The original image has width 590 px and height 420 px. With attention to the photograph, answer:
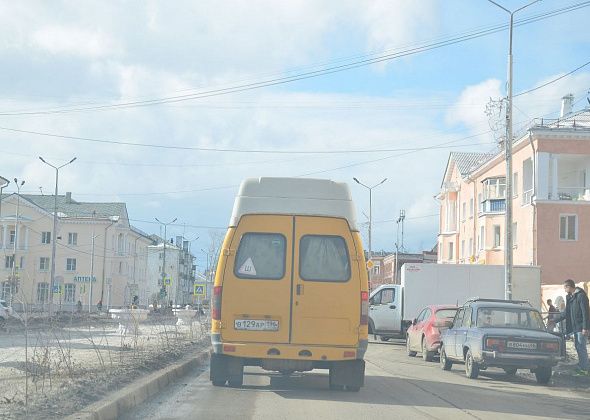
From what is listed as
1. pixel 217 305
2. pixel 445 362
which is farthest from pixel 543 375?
pixel 217 305

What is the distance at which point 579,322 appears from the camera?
15.9 meters

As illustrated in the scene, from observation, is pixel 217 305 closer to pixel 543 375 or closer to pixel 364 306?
pixel 364 306

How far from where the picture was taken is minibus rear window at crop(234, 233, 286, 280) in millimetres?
11414

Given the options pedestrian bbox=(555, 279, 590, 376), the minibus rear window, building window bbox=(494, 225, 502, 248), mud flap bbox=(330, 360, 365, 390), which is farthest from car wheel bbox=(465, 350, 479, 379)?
building window bbox=(494, 225, 502, 248)

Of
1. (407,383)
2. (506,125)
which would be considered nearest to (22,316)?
(407,383)

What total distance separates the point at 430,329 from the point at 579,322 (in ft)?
15.1

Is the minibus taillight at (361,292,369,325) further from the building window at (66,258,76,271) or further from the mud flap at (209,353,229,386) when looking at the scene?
the building window at (66,258,76,271)

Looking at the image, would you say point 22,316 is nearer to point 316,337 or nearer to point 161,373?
point 161,373

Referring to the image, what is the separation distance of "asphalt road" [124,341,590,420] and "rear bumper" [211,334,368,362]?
609 millimetres

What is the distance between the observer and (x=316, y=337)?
11289 millimetres

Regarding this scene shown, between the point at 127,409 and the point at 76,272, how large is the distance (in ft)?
259

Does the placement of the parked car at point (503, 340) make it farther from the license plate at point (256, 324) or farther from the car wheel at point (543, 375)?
the license plate at point (256, 324)

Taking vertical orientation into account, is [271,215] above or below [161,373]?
above

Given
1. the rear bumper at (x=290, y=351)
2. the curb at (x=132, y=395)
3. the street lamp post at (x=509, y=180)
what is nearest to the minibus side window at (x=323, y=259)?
the rear bumper at (x=290, y=351)
